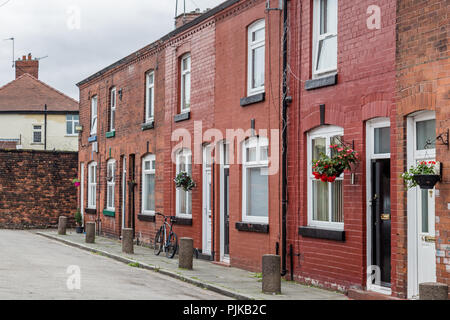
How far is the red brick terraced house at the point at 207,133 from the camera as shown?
592 inches

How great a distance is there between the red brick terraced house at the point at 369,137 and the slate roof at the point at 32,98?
40.8 metres

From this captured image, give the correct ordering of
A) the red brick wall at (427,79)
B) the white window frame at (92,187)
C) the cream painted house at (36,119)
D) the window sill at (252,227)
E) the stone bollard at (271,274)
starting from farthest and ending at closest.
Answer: the cream painted house at (36,119) < the white window frame at (92,187) < the window sill at (252,227) < the stone bollard at (271,274) < the red brick wall at (427,79)

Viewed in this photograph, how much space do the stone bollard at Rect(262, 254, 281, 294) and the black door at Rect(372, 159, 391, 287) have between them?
165 cm

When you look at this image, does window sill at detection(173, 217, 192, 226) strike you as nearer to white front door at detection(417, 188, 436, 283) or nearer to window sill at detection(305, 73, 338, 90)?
window sill at detection(305, 73, 338, 90)

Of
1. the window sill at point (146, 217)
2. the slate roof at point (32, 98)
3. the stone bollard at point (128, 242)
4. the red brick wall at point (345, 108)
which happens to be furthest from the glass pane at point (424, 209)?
the slate roof at point (32, 98)

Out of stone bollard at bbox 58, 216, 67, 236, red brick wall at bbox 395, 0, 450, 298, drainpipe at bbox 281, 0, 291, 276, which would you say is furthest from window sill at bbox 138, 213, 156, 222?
red brick wall at bbox 395, 0, 450, 298

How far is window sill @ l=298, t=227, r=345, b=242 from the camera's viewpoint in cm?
1214

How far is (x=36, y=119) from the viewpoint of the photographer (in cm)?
5203

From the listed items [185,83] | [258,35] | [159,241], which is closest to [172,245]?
[159,241]

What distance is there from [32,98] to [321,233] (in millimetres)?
43879

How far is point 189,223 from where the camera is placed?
61.2 feet

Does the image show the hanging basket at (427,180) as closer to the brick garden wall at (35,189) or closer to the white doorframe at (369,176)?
the white doorframe at (369,176)

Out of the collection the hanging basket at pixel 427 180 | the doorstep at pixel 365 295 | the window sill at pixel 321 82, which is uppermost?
the window sill at pixel 321 82
